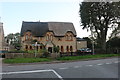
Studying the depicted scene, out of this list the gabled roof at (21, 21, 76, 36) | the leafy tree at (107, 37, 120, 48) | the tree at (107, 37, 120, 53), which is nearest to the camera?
the gabled roof at (21, 21, 76, 36)

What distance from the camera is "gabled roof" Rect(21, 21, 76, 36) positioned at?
47.3m

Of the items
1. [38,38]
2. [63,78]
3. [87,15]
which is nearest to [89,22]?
[87,15]

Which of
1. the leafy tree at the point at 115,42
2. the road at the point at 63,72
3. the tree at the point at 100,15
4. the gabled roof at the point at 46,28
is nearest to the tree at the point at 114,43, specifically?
the leafy tree at the point at 115,42

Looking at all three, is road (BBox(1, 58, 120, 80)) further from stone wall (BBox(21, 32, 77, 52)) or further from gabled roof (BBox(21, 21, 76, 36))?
gabled roof (BBox(21, 21, 76, 36))

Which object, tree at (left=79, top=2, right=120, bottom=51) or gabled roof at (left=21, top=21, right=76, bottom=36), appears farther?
gabled roof at (left=21, top=21, right=76, bottom=36)

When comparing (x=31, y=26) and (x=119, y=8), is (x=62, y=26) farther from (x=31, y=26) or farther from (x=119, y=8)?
(x=119, y=8)

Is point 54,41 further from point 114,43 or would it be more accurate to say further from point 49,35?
point 114,43

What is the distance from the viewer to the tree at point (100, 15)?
4000 cm

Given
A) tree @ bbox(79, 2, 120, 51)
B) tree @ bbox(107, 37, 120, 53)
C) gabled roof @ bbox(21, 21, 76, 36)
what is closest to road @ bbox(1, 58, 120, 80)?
tree @ bbox(79, 2, 120, 51)

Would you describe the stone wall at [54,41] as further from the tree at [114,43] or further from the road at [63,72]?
the road at [63,72]

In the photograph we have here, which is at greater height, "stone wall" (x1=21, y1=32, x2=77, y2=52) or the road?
"stone wall" (x1=21, y1=32, x2=77, y2=52)

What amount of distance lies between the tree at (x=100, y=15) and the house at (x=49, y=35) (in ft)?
21.0

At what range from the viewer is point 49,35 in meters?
47.3

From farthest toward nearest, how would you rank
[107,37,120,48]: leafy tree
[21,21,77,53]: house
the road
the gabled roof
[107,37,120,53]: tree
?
[107,37,120,48]: leafy tree
[107,37,120,53]: tree
the gabled roof
[21,21,77,53]: house
the road
